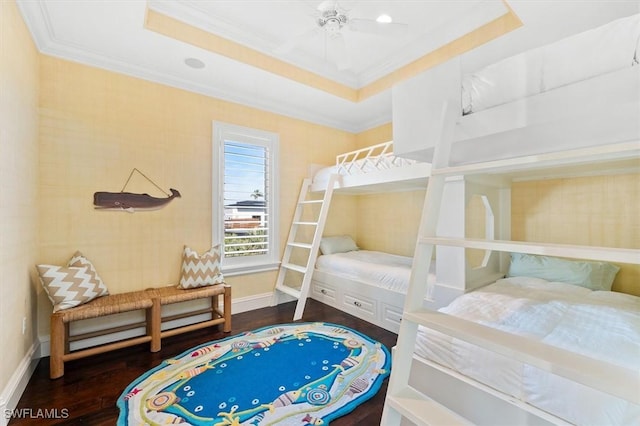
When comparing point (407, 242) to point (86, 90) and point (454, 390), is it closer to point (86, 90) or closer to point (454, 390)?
point (454, 390)

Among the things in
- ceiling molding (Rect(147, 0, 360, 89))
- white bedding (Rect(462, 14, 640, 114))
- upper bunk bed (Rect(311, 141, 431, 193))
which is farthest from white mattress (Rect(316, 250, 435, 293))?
ceiling molding (Rect(147, 0, 360, 89))

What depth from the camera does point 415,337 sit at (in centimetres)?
108

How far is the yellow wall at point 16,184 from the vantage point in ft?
5.19

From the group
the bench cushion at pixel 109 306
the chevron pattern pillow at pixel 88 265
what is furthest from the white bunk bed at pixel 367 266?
the chevron pattern pillow at pixel 88 265

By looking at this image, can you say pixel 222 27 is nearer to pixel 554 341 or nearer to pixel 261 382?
pixel 261 382

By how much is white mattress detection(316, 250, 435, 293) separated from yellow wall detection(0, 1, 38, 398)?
2.65 meters

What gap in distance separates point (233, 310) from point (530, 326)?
2.74 meters

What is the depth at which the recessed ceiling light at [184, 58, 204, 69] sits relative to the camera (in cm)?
256

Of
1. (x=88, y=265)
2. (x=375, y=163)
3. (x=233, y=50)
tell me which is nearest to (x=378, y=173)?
(x=375, y=163)

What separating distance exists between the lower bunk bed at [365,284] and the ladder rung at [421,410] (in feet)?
4.99

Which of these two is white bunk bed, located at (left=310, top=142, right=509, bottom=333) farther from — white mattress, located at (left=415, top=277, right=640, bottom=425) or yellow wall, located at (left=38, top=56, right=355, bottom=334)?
yellow wall, located at (left=38, top=56, right=355, bottom=334)

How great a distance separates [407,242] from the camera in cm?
366

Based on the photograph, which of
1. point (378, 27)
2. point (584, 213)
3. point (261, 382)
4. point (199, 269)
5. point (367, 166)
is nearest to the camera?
point (261, 382)

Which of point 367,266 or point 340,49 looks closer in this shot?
point 340,49
